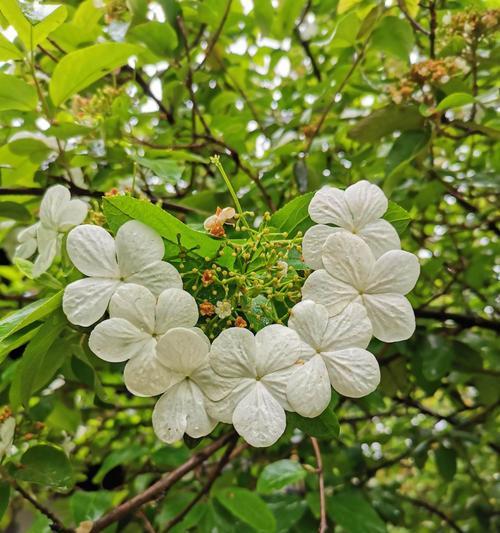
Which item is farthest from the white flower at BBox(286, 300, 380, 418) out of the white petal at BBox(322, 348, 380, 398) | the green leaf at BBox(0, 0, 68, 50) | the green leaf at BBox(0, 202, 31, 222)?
the green leaf at BBox(0, 202, 31, 222)

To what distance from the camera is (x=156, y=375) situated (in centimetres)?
57

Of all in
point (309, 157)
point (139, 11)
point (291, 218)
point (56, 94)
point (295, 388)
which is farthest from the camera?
point (309, 157)

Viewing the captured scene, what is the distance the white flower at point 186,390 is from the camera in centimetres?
56

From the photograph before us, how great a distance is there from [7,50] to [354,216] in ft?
1.80

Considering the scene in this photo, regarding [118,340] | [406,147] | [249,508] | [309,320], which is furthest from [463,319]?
[118,340]

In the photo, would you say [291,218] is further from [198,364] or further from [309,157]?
[309,157]

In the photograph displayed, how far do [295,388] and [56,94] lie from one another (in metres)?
→ 0.59

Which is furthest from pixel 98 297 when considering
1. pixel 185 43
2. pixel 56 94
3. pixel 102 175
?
pixel 185 43

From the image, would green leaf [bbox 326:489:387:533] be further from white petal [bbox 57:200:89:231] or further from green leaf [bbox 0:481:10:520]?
white petal [bbox 57:200:89:231]

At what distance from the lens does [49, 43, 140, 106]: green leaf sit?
86 centimetres

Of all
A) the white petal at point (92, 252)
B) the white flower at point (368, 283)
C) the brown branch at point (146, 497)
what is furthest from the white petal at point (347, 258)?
the brown branch at point (146, 497)

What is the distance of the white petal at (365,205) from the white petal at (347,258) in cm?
4

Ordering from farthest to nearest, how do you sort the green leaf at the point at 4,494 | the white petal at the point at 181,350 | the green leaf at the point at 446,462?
the green leaf at the point at 446,462
the green leaf at the point at 4,494
the white petal at the point at 181,350

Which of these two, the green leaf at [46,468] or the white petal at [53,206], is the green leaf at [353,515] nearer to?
the green leaf at [46,468]
